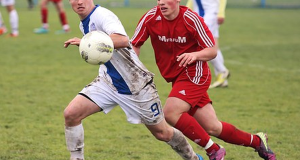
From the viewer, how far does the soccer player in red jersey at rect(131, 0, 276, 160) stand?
5121 millimetres

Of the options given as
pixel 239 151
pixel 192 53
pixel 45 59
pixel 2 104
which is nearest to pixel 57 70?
pixel 45 59

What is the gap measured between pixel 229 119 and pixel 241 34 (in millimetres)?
10367

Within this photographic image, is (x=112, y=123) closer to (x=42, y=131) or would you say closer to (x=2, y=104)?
(x=42, y=131)

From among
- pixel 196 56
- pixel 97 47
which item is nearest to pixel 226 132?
pixel 196 56

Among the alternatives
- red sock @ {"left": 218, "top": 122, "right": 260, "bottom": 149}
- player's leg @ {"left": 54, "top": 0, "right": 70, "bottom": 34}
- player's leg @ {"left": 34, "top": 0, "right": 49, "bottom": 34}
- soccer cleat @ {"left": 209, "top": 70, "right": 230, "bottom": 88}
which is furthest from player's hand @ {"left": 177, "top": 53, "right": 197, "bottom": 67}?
player's leg @ {"left": 34, "top": 0, "right": 49, "bottom": 34}

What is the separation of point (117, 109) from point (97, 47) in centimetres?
396

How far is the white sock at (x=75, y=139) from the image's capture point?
16.0ft

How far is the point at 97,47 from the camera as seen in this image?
437 centimetres

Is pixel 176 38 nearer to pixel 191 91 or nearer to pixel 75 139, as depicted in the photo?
pixel 191 91

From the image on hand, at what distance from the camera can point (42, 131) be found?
6.79 m

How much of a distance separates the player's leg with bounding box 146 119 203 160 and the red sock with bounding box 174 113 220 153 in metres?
0.06

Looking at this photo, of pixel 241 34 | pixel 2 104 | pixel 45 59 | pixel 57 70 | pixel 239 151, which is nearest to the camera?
pixel 239 151

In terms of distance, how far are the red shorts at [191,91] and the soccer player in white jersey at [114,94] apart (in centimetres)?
32

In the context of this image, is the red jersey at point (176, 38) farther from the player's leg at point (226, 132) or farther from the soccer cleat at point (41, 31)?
the soccer cleat at point (41, 31)
